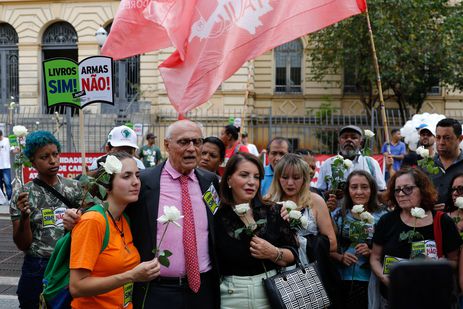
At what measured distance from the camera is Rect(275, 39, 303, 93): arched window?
27.6 m

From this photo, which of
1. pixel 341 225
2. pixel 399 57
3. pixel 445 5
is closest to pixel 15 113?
pixel 399 57

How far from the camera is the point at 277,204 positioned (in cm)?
399

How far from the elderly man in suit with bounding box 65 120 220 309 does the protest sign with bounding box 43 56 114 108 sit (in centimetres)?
190

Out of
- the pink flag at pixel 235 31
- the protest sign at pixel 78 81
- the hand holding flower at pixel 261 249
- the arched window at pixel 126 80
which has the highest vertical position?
the arched window at pixel 126 80

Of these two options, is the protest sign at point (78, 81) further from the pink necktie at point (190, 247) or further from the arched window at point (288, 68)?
the arched window at point (288, 68)

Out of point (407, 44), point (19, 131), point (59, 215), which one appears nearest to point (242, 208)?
point (59, 215)

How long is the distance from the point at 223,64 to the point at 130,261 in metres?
3.03

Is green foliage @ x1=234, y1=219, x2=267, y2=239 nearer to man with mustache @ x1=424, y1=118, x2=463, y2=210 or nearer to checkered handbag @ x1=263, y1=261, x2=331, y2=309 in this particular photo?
checkered handbag @ x1=263, y1=261, x2=331, y2=309

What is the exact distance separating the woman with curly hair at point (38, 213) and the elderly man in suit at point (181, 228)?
33.1 inches

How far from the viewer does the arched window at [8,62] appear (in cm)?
2786

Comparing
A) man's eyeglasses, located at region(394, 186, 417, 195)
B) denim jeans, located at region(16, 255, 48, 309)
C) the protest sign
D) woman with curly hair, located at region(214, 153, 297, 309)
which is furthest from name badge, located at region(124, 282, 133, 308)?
the protest sign

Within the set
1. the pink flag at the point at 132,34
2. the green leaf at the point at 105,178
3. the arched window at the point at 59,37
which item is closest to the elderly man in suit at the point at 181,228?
the green leaf at the point at 105,178

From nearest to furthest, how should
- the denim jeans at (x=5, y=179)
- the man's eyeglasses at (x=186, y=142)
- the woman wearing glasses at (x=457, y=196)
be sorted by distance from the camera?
the man's eyeglasses at (x=186, y=142), the woman wearing glasses at (x=457, y=196), the denim jeans at (x=5, y=179)

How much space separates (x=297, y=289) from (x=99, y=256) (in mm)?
1327
